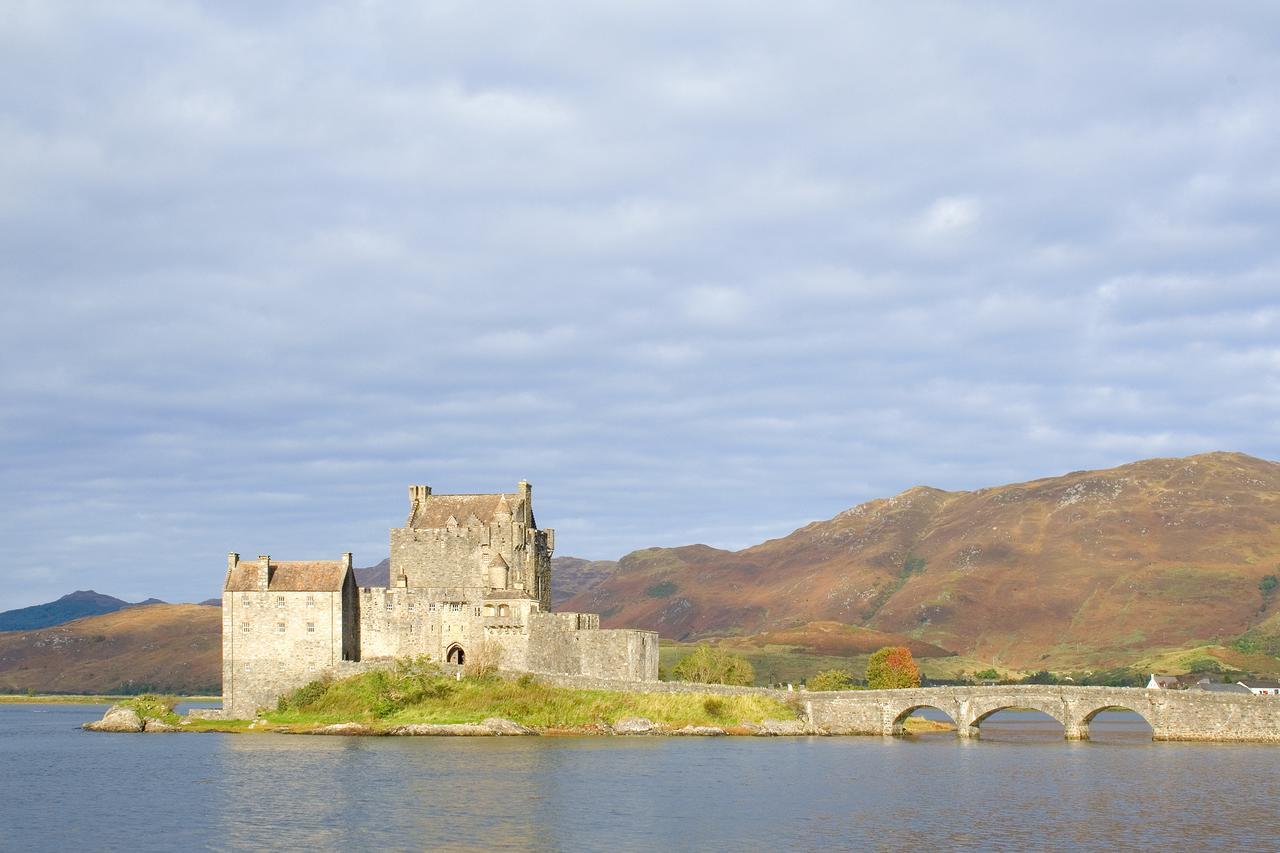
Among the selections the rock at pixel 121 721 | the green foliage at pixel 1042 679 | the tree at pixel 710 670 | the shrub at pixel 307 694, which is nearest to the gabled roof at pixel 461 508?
the shrub at pixel 307 694

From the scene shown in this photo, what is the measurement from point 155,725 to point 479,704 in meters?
28.2

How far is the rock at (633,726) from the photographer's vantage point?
90625 mm

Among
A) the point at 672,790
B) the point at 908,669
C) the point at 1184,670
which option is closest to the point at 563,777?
the point at 672,790

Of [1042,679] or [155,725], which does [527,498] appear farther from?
[1042,679]

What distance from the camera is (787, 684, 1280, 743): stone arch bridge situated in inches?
3477

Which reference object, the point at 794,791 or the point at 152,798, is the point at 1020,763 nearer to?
the point at 794,791

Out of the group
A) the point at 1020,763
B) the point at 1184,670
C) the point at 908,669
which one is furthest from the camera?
the point at 1184,670

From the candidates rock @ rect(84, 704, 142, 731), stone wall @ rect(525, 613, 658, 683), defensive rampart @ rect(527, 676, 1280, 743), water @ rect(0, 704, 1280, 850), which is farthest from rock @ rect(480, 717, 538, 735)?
rock @ rect(84, 704, 142, 731)

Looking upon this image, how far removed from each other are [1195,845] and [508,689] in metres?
52.7

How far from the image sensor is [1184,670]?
183 m

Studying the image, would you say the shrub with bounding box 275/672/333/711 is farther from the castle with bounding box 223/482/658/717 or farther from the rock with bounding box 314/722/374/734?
the rock with bounding box 314/722/374/734

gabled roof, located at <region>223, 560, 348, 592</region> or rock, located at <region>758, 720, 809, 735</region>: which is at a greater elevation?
gabled roof, located at <region>223, 560, 348, 592</region>

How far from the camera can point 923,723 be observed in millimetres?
116750

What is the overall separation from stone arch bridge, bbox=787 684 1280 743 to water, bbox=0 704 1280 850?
1.81 meters
